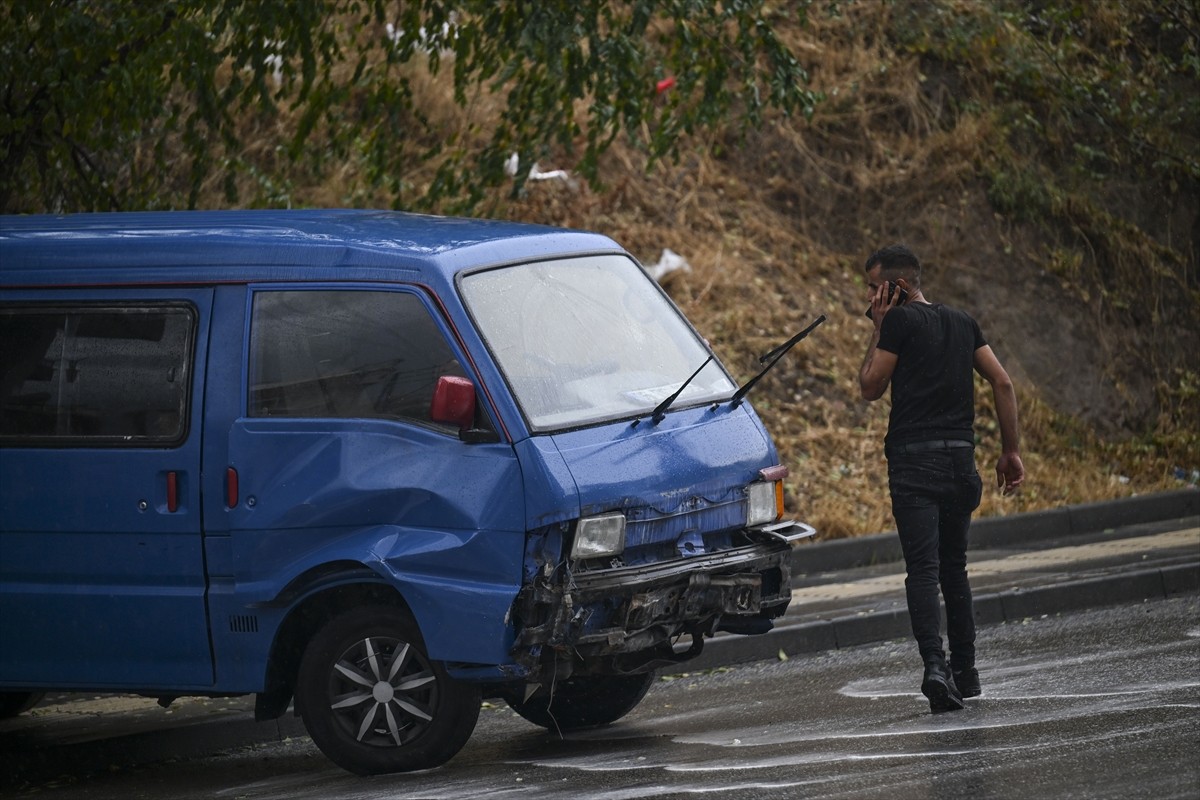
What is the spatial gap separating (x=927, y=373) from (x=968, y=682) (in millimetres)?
1284

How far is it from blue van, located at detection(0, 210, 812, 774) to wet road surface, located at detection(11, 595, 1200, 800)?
0.33 m

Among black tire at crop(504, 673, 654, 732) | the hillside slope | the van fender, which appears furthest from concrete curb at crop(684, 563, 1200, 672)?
the hillside slope

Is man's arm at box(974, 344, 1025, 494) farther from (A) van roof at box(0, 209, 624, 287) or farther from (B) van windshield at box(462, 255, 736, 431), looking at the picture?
(A) van roof at box(0, 209, 624, 287)

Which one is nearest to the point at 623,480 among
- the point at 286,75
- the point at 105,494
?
the point at 105,494

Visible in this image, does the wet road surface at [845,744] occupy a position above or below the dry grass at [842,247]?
below

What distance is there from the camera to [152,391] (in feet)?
23.2

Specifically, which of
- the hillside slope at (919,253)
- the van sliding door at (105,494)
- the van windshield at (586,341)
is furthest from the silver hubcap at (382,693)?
the hillside slope at (919,253)

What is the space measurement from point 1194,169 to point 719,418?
37.6 ft

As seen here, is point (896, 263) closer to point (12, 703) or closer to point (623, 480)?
point (623, 480)

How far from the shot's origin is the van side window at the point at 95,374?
23.2 feet

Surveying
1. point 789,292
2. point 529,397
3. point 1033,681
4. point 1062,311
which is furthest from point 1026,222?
point 529,397

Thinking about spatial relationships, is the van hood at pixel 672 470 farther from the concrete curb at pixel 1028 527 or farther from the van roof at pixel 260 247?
the concrete curb at pixel 1028 527

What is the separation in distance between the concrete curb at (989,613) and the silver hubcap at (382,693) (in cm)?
275

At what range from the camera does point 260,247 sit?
23.2ft
